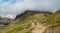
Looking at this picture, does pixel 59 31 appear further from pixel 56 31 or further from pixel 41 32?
pixel 41 32

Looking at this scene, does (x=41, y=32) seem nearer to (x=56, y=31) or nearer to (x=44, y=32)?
(x=44, y=32)

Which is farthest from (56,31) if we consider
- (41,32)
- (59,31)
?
(41,32)

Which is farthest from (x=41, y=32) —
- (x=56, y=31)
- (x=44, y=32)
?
(x=56, y=31)

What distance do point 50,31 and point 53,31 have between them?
4372 millimetres

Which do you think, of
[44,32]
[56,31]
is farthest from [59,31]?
[44,32]

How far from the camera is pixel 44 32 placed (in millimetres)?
154750

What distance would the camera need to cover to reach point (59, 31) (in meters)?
151

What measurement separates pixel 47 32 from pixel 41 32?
8630 mm

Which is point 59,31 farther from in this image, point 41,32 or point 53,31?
point 41,32

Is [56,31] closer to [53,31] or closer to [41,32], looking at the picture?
[53,31]

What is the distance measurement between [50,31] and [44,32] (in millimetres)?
5217

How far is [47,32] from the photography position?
15025 cm

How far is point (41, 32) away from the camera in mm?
157625

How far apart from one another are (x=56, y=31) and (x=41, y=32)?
45.0 feet
